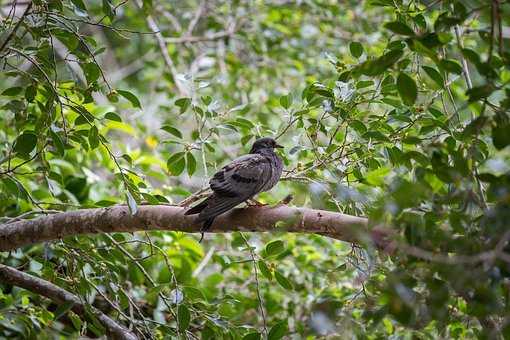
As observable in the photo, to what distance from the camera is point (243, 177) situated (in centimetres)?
281

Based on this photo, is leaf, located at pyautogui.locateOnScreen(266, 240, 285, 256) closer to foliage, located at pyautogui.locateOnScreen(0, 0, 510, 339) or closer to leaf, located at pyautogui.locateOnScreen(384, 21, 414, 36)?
foliage, located at pyautogui.locateOnScreen(0, 0, 510, 339)

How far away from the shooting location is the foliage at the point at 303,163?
1.81 metres

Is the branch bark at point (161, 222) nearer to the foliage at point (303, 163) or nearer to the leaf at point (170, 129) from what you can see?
the foliage at point (303, 163)

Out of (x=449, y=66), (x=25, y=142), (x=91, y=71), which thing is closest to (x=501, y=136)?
(x=449, y=66)

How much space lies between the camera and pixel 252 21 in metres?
5.78

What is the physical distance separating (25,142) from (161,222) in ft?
2.10

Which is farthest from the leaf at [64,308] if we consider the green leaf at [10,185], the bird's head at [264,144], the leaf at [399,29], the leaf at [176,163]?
the leaf at [399,29]

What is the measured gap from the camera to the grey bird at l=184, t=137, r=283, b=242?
255 centimetres

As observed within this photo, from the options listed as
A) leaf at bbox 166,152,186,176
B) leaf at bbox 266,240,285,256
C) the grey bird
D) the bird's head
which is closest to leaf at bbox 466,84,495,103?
the grey bird

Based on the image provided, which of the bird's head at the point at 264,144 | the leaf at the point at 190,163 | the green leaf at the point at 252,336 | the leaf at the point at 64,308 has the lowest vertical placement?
the green leaf at the point at 252,336

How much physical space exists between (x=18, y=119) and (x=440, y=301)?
2.09 metres

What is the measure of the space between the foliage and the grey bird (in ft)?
0.45

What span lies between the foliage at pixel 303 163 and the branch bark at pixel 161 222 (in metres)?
0.11

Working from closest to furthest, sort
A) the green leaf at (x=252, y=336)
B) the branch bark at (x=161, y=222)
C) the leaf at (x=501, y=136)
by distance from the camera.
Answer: the leaf at (x=501, y=136), the branch bark at (x=161, y=222), the green leaf at (x=252, y=336)
